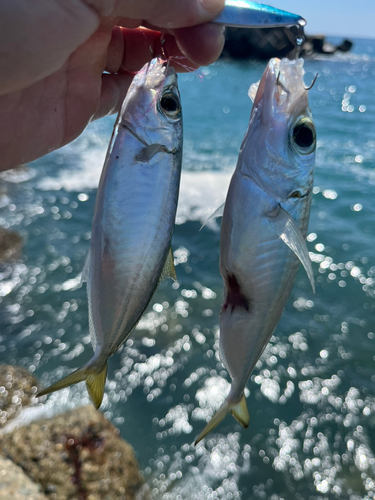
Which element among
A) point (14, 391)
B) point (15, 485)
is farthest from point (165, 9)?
point (14, 391)


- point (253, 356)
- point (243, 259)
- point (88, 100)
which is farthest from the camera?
point (88, 100)

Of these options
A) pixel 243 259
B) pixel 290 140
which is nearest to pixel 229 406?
pixel 243 259

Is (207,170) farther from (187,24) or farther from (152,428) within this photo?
(187,24)

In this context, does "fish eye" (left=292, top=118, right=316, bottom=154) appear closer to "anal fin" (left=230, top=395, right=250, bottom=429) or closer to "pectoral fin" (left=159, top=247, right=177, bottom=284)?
"pectoral fin" (left=159, top=247, right=177, bottom=284)

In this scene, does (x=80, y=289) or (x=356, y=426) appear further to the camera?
(x=80, y=289)

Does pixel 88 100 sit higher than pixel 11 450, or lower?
higher

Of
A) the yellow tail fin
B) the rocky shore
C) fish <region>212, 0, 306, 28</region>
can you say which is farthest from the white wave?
the yellow tail fin

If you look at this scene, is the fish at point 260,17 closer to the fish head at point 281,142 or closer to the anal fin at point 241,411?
the fish head at point 281,142
